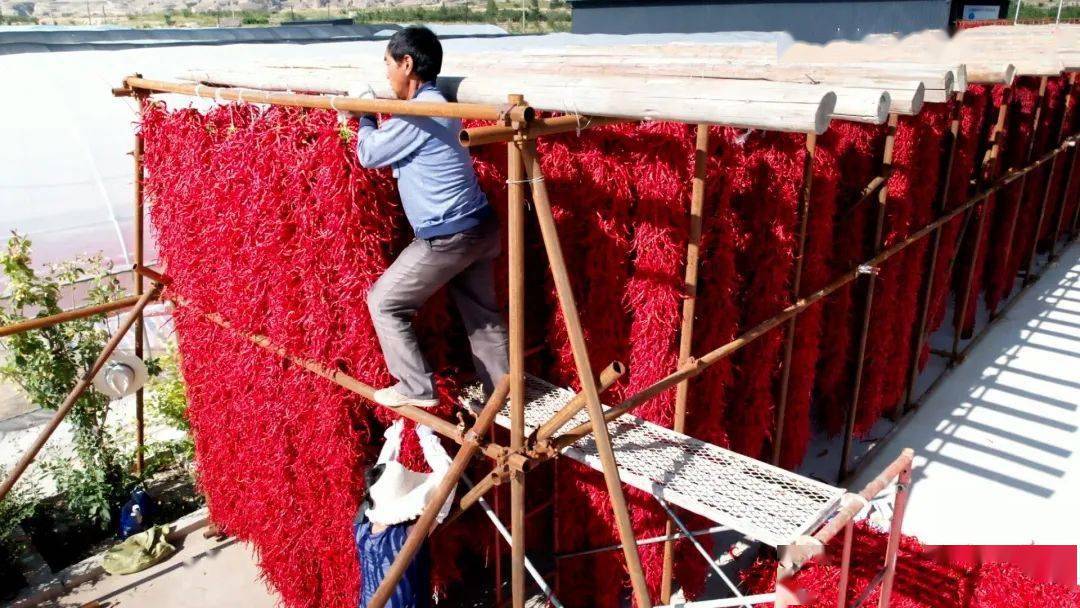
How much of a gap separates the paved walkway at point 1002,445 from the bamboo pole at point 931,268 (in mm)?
356

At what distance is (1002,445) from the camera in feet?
20.4

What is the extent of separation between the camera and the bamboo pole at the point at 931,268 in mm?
5859

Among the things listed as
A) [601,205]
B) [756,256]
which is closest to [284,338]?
[601,205]

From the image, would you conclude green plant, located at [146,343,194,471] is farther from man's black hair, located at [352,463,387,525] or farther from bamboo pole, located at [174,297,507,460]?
man's black hair, located at [352,463,387,525]

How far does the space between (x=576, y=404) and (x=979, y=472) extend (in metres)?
4.64

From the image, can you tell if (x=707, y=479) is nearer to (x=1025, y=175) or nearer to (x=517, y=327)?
(x=517, y=327)

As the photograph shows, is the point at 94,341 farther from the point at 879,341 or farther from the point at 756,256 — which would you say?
the point at 879,341

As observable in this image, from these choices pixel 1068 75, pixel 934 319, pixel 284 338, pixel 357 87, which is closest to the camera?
pixel 357 87

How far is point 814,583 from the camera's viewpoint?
15.2 ft

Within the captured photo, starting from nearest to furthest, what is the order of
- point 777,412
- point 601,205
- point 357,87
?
point 357,87
point 601,205
point 777,412

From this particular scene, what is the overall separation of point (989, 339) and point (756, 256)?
19.5ft

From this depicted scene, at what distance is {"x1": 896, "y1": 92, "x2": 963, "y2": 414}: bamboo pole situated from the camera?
586 cm

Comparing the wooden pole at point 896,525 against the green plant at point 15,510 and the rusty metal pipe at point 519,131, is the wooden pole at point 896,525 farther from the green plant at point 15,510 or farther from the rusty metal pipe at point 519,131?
the green plant at point 15,510

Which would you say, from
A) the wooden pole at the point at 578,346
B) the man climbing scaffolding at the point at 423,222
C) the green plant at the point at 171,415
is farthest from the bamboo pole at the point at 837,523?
the green plant at the point at 171,415
